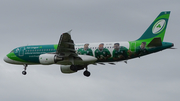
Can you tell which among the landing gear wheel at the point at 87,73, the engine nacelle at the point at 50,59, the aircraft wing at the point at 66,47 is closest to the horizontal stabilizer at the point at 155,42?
the aircraft wing at the point at 66,47

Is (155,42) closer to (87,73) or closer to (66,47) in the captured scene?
(66,47)

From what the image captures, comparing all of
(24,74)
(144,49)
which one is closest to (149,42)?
(144,49)

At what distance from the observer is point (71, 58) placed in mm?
51406

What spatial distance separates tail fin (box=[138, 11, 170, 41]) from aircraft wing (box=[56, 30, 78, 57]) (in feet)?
28.9

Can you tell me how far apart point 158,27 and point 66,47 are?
1148 centimetres

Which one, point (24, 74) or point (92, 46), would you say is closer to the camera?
point (92, 46)

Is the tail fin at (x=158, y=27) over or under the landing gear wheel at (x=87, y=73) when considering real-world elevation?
over

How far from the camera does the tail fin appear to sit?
5047 cm

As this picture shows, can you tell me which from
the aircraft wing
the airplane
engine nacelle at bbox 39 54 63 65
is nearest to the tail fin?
the airplane

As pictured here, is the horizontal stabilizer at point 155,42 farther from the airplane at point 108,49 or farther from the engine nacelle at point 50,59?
the engine nacelle at point 50,59

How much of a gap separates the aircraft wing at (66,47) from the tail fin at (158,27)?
880 centimetres

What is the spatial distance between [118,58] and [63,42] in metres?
7.01

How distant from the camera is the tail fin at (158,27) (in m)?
50.5

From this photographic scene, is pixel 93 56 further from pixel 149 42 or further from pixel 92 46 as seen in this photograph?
pixel 149 42
